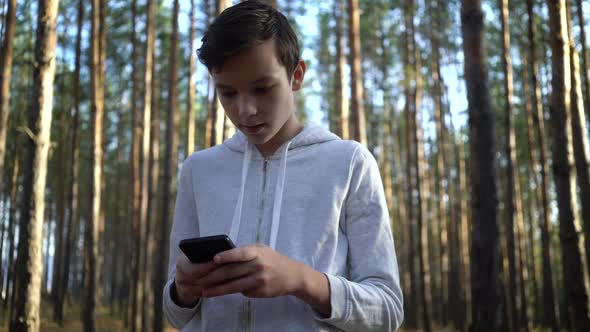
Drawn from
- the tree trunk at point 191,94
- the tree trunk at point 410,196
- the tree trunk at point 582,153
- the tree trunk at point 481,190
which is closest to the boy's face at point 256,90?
the tree trunk at point 481,190

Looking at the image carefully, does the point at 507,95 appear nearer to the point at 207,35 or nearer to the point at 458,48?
the point at 458,48

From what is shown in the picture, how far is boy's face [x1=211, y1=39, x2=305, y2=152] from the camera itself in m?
1.38

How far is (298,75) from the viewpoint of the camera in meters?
1.57

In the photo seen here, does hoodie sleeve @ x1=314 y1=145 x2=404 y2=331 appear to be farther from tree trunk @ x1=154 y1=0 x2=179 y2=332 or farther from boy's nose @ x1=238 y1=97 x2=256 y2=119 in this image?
tree trunk @ x1=154 y1=0 x2=179 y2=332

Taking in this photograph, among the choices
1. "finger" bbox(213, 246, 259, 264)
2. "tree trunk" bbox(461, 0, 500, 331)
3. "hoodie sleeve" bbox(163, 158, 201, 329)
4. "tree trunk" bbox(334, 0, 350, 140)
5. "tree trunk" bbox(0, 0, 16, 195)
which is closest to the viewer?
"finger" bbox(213, 246, 259, 264)

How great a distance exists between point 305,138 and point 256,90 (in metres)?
0.24

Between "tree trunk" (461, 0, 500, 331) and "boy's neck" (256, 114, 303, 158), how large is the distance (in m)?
3.41

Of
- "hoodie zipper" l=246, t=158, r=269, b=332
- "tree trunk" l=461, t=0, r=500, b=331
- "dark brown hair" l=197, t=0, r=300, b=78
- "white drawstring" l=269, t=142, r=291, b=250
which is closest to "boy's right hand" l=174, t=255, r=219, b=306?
"hoodie zipper" l=246, t=158, r=269, b=332

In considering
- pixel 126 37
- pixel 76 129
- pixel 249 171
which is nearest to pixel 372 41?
pixel 126 37

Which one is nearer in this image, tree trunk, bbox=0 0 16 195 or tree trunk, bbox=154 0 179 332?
tree trunk, bbox=0 0 16 195

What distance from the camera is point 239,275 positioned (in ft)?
3.74

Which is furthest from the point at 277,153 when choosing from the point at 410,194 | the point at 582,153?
the point at 410,194

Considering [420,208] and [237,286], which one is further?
[420,208]

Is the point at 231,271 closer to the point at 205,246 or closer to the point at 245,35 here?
the point at 205,246
